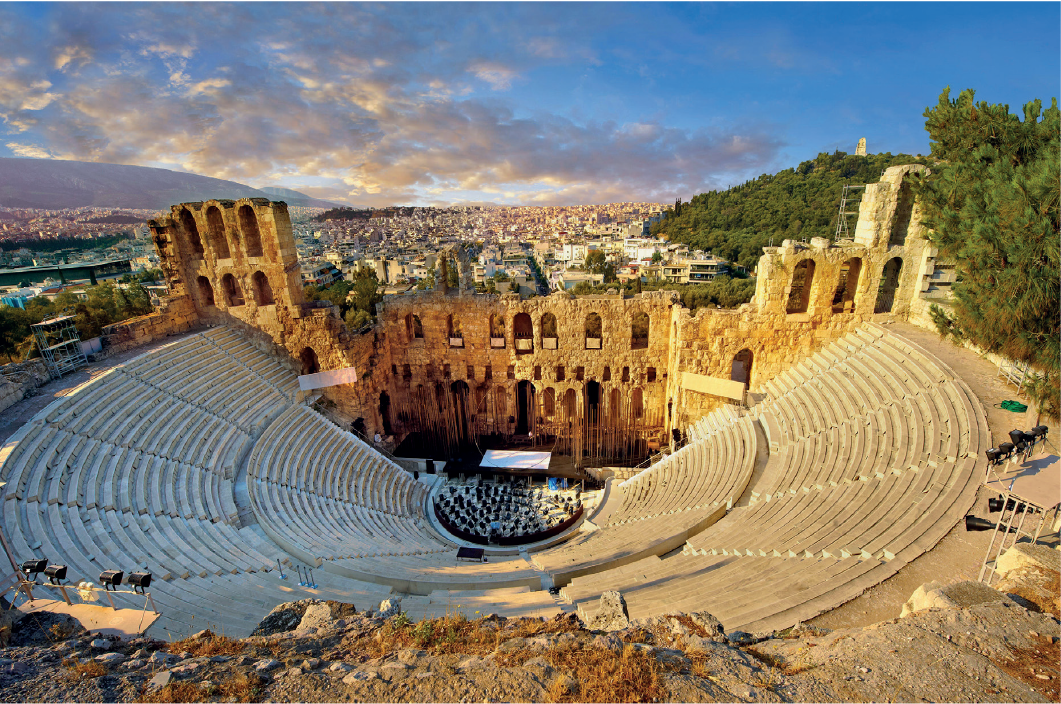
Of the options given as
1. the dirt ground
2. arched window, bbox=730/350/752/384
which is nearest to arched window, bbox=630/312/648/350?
arched window, bbox=730/350/752/384

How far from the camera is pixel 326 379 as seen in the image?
18781 millimetres

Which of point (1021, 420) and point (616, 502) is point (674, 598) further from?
point (1021, 420)

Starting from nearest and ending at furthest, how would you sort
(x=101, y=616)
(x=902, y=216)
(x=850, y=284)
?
(x=101, y=616), (x=902, y=216), (x=850, y=284)

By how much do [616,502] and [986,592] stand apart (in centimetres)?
1141

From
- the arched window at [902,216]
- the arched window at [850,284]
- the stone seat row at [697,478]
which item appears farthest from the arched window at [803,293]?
the stone seat row at [697,478]

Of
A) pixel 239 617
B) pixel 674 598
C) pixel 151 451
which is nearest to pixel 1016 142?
pixel 674 598

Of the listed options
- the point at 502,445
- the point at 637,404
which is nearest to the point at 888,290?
the point at 637,404

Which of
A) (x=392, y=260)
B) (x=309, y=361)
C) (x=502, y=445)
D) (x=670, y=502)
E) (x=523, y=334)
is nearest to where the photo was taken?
(x=670, y=502)

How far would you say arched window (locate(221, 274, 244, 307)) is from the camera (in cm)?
1931

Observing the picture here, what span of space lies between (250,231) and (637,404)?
1861 cm

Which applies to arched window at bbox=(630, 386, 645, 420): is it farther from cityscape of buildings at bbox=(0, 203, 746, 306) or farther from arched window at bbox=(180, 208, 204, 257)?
arched window at bbox=(180, 208, 204, 257)

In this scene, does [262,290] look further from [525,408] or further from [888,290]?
[888,290]

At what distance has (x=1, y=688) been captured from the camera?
12.9ft

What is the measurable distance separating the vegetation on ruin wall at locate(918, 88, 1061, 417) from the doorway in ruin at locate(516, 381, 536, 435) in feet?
50.8
